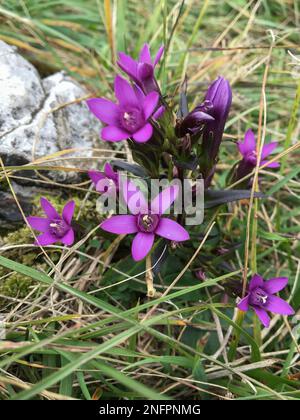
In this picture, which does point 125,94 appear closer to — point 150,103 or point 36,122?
point 150,103

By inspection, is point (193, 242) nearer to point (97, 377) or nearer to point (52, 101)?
point (97, 377)

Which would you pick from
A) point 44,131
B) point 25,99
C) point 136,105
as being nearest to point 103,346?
point 136,105

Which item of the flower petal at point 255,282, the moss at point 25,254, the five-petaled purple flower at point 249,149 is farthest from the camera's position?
the five-petaled purple flower at point 249,149

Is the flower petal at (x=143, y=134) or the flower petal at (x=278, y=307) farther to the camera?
the flower petal at (x=278, y=307)

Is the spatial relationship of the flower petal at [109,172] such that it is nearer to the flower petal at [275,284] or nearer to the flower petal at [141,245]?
the flower petal at [141,245]

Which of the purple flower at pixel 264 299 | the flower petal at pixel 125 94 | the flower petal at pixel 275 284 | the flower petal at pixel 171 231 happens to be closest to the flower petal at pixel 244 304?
the purple flower at pixel 264 299

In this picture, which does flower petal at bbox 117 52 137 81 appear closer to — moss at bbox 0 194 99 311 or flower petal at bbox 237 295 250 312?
moss at bbox 0 194 99 311

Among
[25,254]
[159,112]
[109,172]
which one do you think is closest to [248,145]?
[159,112]

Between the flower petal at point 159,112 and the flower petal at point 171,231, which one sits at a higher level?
the flower petal at point 159,112
